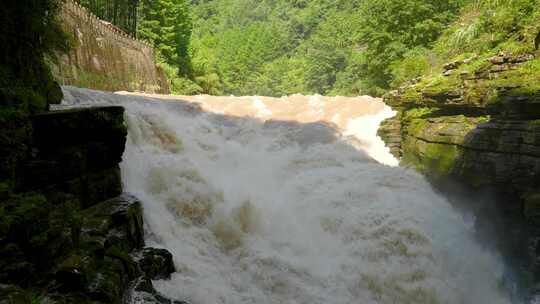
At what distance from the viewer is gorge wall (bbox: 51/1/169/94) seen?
62.2ft

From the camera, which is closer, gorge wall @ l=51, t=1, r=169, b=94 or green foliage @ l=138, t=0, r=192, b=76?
gorge wall @ l=51, t=1, r=169, b=94

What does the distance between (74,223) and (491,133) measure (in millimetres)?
8419

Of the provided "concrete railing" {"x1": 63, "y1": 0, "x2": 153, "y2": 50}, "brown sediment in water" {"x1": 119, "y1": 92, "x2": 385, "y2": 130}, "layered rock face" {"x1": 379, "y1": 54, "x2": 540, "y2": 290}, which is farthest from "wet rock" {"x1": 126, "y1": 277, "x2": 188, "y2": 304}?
"concrete railing" {"x1": 63, "y1": 0, "x2": 153, "y2": 50}

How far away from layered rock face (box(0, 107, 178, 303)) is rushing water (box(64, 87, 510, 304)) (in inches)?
36.8

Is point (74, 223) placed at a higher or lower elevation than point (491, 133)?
lower

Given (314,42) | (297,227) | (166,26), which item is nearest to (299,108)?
(297,227)

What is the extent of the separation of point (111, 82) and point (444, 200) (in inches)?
760

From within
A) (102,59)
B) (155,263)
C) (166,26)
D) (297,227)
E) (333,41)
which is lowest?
(297,227)

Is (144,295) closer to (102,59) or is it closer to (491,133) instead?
(491,133)

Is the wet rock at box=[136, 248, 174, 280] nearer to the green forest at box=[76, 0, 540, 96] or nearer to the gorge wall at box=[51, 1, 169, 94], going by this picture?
the green forest at box=[76, 0, 540, 96]

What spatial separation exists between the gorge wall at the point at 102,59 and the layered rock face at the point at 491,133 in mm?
13443

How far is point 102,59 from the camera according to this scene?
22.8m

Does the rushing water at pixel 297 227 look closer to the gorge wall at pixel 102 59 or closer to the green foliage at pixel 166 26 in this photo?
the gorge wall at pixel 102 59

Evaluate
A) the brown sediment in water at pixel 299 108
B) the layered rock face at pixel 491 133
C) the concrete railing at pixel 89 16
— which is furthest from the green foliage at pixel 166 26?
the layered rock face at pixel 491 133
